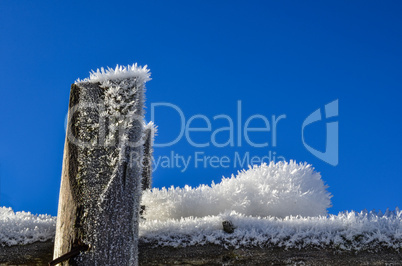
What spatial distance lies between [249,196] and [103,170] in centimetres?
99

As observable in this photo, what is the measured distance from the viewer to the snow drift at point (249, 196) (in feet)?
7.64

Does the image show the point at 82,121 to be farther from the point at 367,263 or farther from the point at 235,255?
the point at 367,263

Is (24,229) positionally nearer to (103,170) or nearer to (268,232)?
(103,170)

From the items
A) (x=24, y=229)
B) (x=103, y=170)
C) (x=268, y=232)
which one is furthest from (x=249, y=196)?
(x=24, y=229)

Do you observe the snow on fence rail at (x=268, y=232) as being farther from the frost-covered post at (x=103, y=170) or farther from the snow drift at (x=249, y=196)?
the snow drift at (x=249, y=196)

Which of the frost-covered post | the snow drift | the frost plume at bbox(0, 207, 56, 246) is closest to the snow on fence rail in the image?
the frost plume at bbox(0, 207, 56, 246)

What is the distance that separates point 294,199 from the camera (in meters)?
2.34

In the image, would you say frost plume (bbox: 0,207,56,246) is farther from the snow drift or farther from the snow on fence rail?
the snow drift

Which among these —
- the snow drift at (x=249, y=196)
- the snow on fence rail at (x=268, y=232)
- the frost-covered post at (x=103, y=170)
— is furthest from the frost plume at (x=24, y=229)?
the snow drift at (x=249, y=196)

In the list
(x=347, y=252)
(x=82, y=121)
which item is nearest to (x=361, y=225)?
(x=347, y=252)

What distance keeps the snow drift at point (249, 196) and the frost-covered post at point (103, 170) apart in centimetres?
50

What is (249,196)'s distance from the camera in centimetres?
236

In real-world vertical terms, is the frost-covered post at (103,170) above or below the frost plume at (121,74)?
below

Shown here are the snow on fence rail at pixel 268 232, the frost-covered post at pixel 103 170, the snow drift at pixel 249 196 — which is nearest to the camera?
the frost-covered post at pixel 103 170
